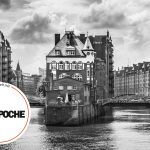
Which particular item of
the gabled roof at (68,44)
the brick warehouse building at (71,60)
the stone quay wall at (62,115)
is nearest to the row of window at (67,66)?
the brick warehouse building at (71,60)

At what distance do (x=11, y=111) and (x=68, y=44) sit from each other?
115054 mm

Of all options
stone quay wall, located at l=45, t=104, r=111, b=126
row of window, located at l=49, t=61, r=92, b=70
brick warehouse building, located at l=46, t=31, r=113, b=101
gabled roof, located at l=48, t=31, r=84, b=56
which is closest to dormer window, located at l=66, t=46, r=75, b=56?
brick warehouse building, located at l=46, t=31, r=113, b=101

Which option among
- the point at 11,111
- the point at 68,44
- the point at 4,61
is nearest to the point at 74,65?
the point at 68,44

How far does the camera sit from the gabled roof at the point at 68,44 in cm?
12219

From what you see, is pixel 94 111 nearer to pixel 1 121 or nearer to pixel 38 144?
pixel 38 144

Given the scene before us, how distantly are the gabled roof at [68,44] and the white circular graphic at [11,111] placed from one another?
114354 millimetres

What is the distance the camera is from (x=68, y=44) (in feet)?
401

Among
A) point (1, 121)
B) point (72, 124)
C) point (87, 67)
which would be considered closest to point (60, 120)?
point (72, 124)

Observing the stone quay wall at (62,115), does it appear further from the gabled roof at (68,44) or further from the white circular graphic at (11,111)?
the white circular graphic at (11,111)

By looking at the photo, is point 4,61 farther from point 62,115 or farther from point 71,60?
point 62,115

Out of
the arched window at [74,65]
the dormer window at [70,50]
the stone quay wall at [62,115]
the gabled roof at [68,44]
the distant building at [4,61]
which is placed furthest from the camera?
the distant building at [4,61]

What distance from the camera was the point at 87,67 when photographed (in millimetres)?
122000

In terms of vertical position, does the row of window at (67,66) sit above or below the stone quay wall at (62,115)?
above

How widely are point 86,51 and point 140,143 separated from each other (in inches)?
3033
